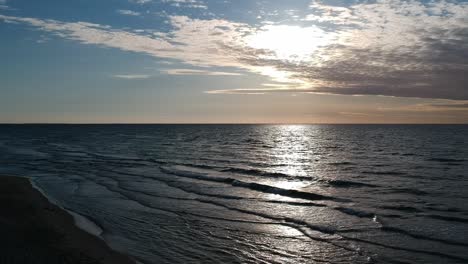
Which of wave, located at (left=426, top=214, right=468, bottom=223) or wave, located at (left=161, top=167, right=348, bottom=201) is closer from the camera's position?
wave, located at (left=426, top=214, right=468, bottom=223)

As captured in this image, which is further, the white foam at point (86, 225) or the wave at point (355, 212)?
the wave at point (355, 212)

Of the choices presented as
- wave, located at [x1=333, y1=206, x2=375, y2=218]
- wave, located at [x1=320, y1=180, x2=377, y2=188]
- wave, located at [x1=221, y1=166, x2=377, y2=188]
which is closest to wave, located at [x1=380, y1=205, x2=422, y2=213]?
wave, located at [x1=333, y1=206, x2=375, y2=218]

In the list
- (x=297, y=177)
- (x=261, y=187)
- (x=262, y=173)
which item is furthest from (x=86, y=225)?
(x=262, y=173)

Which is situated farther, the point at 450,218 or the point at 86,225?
the point at 450,218

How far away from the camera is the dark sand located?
434 inches

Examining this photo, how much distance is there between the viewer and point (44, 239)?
12891 mm

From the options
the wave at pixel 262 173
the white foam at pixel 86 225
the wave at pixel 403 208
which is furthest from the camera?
the wave at pixel 262 173

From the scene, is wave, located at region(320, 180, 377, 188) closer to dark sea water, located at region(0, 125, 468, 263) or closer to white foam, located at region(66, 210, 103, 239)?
dark sea water, located at region(0, 125, 468, 263)

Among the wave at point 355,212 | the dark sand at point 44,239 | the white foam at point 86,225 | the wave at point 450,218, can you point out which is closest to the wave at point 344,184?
the wave at point 355,212

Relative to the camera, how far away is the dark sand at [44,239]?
11031mm

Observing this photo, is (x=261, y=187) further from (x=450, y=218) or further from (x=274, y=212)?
(x=450, y=218)

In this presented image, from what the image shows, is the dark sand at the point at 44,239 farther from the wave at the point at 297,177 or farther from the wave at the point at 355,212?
the wave at the point at 297,177

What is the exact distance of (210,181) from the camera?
28.8 metres

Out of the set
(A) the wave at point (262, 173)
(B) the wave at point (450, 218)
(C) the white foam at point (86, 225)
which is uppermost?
(B) the wave at point (450, 218)
